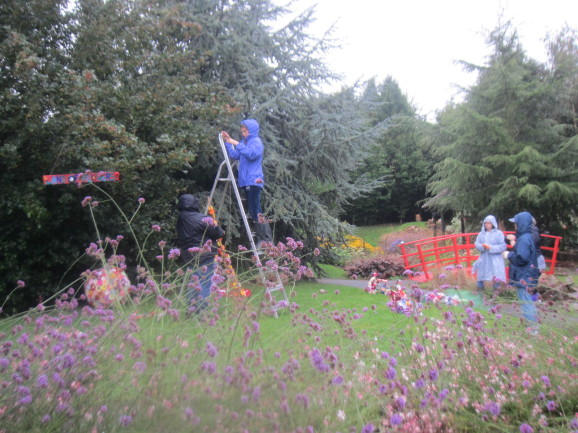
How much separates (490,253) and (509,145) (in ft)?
30.3

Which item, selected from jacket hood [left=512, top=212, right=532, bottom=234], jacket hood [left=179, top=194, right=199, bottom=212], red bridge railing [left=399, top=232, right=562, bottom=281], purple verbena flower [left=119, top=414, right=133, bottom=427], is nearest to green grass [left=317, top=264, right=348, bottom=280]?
red bridge railing [left=399, top=232, right=562, bottom=281]

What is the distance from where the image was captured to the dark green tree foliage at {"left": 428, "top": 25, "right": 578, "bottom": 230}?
584 inches

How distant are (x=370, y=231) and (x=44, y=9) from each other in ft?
73.7

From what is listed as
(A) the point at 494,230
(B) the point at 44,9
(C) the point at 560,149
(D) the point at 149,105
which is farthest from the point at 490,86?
(B) the point at 44,9

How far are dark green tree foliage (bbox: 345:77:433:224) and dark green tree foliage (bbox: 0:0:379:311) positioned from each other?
633 inches

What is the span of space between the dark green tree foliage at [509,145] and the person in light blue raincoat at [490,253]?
729 centimetres

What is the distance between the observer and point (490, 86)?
15984 millimetres

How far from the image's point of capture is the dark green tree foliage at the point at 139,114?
6.42 metres

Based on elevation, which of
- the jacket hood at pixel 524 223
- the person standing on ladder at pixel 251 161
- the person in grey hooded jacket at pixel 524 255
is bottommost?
the person in grey hooded jacket at pixel 524 255

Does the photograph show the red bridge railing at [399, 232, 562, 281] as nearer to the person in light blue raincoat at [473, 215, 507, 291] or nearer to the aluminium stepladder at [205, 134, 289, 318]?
the person in light blue raincoat at [473, 215, 507, 291]

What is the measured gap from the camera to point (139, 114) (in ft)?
24.5

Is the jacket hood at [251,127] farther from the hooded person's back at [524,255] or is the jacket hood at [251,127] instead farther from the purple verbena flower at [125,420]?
the purple verbena flower at [125,420]

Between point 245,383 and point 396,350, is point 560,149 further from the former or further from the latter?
point 245,383

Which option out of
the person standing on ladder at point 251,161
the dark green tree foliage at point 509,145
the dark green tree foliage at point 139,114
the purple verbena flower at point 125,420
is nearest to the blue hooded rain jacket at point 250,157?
the person standing on ladder at point 251,161
